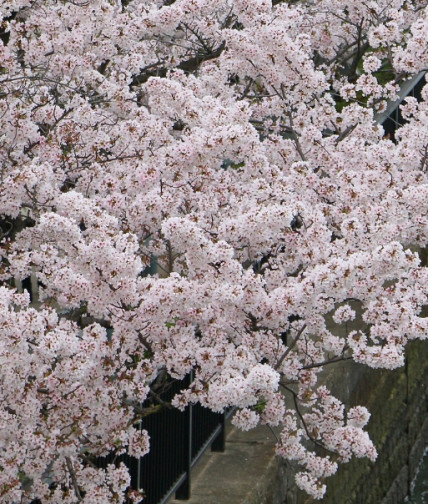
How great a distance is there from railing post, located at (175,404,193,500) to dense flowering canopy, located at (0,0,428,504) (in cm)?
83

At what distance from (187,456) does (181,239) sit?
2514 millimetres

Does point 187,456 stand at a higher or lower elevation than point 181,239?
lower

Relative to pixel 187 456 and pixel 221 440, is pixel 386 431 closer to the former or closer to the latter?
pixel 221 440

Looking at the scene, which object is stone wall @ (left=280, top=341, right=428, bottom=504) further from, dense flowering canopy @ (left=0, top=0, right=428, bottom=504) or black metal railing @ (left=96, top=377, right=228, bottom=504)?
dense flowering canopy @ (left=0, top=0, right=428, bottom=504)

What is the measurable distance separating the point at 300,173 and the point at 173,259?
1.16 m

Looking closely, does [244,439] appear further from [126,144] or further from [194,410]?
[126,144]

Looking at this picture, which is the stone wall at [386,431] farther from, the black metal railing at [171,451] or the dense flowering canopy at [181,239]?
the dense flowering canopy at [181,239]

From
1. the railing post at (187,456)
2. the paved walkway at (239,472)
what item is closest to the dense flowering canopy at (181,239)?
the paved walkway at (239,472)

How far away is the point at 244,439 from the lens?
860 centimetres

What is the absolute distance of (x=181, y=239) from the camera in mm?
5594

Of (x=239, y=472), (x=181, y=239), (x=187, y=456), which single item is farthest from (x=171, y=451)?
(x=181, y=239)

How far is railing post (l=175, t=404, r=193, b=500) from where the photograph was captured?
7.65 metres

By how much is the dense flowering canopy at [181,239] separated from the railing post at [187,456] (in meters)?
0.83

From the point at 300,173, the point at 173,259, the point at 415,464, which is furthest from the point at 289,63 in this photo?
the point at 415,464
